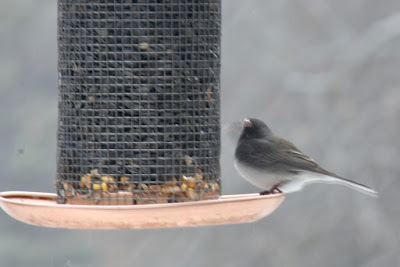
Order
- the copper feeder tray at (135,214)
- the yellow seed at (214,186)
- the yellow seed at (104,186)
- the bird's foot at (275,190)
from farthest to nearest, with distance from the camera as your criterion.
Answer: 1. the bird's foot at (275,190)
2. the yellow seed at (214,186)
3. the yellow seed at (104,186)
4. the copper feeder tray at (135,214)

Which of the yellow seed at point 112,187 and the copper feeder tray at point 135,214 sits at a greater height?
the yellow seed at point 112,187

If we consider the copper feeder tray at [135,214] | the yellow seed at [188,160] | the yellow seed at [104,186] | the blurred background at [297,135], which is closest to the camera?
the copper feeder tray at [135,214]

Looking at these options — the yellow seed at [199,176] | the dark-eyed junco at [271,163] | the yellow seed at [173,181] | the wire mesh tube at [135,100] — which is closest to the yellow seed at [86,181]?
the wire mesh tube at [135,100]

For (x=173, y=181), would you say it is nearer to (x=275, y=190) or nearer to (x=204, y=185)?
(x=204, y=185)

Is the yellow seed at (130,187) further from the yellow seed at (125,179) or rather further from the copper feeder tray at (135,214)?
the copper feeder tray at (135,214)

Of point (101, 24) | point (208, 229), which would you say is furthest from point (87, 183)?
point (208, 229)

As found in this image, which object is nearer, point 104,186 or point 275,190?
point 104,186

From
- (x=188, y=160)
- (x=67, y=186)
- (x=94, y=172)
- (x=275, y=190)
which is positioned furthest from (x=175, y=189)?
(x=275, y=190)

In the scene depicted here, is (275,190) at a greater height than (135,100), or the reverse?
(135,100)
